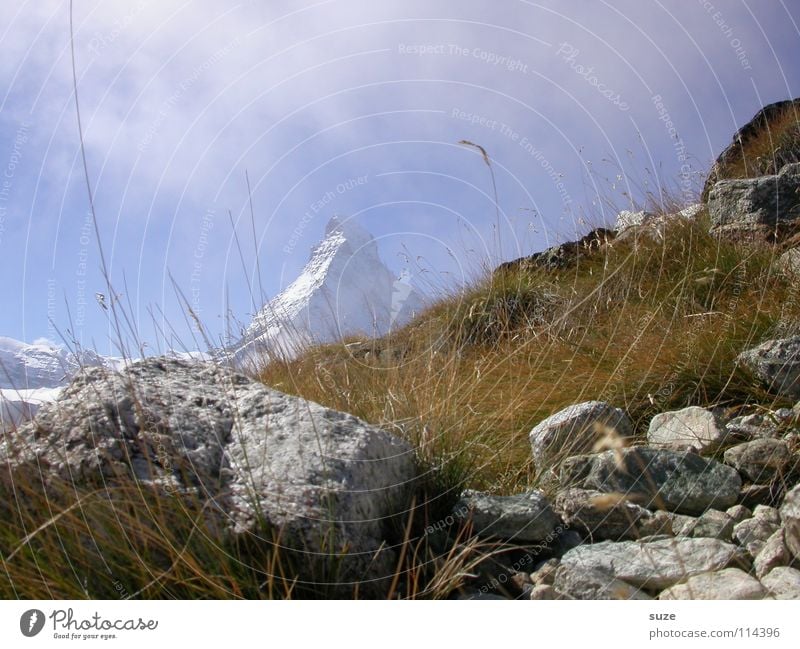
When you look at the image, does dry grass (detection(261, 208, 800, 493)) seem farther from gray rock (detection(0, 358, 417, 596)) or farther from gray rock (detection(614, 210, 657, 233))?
gray rock (detection(614, 210, 657, 233))

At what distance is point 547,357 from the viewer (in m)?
4.90

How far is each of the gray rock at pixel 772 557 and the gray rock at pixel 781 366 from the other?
145 cm

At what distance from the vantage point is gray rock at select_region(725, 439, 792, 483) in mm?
2711

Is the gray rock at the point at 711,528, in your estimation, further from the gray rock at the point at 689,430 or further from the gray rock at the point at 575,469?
the gray rock at the point at 689,430

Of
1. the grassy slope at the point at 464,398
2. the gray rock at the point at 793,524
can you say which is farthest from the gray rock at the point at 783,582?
the grassy slope at the point at 464,398

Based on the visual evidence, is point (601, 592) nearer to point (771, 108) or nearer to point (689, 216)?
point (689, 216)

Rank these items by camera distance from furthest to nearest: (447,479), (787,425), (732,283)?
(732,283)
(787,425)
(447,479)

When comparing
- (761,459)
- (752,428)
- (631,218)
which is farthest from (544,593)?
(631,218)

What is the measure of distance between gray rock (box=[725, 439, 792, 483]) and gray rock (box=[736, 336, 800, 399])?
628 millimetres

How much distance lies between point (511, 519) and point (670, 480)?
77cm

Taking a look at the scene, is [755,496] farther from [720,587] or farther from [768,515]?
[720,587]

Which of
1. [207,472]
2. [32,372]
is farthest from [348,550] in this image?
[32,372]

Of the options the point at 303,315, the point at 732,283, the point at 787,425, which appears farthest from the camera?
the point at 303,315
